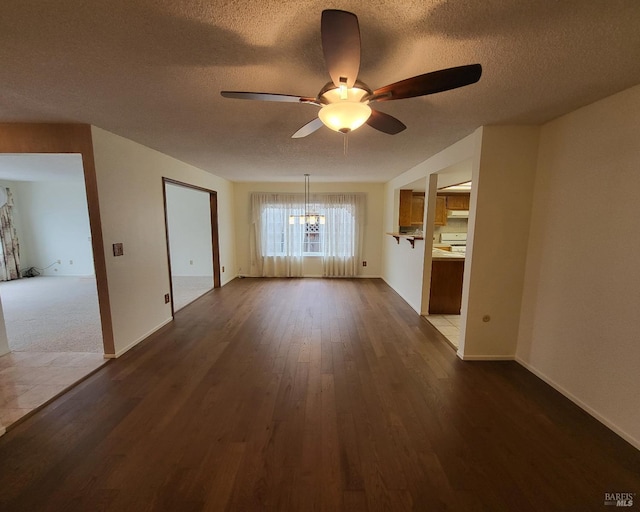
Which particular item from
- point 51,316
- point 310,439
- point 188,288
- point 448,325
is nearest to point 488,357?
point 448,325

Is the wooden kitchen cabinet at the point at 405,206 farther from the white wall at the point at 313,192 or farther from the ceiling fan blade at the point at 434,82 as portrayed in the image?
the ceiling fan blade at the point at 434,82

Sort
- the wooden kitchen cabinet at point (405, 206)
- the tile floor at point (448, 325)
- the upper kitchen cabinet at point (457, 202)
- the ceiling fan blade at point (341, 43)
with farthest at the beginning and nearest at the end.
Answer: the upper kitchen cabinet at point (457, 202)
the wooden kitchen cabinet at point (405, 206)
the tile floor at point (448, 325)
the ceiling fan blade at point (341, 43)

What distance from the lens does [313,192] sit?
19.6 ft

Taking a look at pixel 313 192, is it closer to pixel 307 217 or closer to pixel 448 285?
pixel 307 217

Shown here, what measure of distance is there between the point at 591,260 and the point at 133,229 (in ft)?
13.8

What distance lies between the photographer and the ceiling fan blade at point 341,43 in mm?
898

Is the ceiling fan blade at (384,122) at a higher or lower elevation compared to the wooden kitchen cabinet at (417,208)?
higher

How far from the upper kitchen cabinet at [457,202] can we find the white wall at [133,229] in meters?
5.24

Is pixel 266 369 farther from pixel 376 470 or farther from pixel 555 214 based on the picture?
pixel 555 214

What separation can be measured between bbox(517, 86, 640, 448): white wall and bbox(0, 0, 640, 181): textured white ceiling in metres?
0.28

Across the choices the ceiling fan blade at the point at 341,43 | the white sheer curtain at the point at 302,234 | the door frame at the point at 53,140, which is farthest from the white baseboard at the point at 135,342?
the ceiling fan blade at the point at 341,43

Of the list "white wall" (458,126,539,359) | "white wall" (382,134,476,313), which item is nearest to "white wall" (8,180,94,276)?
"white wall" (382,134,476,313)

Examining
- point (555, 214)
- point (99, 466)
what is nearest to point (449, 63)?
point (555, 214)

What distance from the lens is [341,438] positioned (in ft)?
5.53
